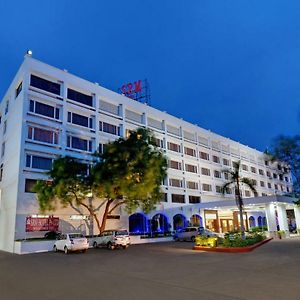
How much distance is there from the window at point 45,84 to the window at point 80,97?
1.68 metres

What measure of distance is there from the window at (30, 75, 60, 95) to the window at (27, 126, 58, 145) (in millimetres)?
4408

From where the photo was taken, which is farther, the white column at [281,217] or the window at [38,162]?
the white column at [281,217]

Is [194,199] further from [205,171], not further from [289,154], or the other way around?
[289,154]

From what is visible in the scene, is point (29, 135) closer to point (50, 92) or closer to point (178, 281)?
point (50, 92)

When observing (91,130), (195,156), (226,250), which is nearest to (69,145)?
(91,130)

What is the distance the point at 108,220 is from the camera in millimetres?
34438

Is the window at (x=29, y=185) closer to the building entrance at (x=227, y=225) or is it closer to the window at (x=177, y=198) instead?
the window at (x=177, y=198)

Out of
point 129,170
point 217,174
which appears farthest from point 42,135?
point 217,174

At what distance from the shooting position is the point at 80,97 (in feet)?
116

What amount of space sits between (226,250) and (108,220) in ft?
56.2

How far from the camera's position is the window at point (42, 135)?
2975cm

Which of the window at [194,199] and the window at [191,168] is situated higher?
the window at [191,168]

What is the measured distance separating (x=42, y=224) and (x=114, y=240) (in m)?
7.93

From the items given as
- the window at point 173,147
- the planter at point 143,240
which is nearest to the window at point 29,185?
the planter at point 143,240
